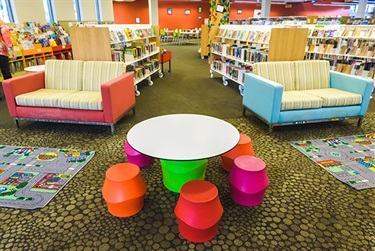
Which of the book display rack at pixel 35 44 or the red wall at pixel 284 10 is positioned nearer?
the book display rack at pixel 35 44

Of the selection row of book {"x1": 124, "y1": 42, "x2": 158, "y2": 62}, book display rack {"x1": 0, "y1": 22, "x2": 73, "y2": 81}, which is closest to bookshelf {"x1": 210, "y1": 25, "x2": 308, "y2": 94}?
row of book {"x1": 124, "y1": 42, "x2": 158, "y2": 62}

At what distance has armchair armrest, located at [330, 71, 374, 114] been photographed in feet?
12.1

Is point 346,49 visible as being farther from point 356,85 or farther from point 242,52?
point 356,85

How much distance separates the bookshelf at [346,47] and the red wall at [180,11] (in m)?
16.8

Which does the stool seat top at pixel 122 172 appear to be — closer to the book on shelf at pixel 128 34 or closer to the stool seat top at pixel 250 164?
the stool seat top at pixel 250 164

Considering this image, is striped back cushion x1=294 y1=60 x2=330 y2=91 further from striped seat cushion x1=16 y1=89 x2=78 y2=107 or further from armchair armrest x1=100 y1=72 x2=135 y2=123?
striped seat cushion x1=16 y1=89 x2=78 y2=107

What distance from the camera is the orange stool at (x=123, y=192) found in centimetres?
204

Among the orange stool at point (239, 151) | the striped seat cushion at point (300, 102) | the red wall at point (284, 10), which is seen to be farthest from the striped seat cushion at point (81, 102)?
the red wall at point (284, 10)

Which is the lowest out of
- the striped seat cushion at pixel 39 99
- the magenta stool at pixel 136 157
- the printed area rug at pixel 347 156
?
the printed area rug at pixel 347 156

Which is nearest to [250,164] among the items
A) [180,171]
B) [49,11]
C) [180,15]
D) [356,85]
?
[180,171]

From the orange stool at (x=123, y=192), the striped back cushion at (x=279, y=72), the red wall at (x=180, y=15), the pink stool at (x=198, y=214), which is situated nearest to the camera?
the pink stool at (x=198, y=214)

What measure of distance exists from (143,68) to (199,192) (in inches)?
185

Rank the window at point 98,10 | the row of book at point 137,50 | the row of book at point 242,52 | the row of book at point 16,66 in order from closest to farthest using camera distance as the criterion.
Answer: the row of book at point 242,52 → the row of book at point 137,50 → the row of book at point 16,66 → the window at point 98,10

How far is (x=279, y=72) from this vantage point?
405cm
